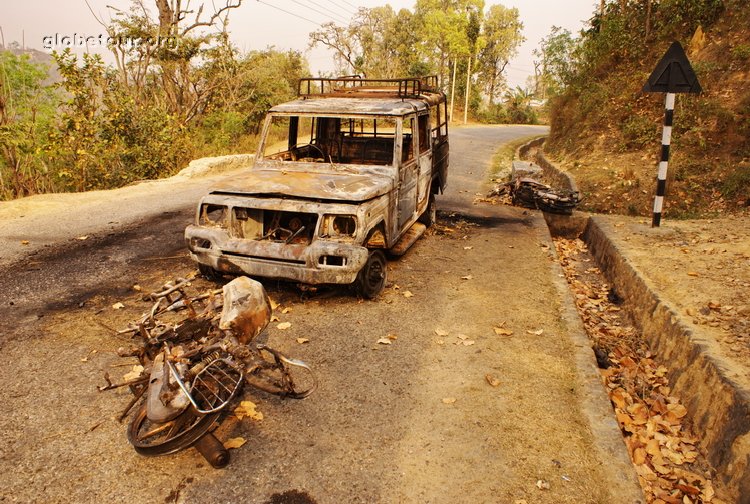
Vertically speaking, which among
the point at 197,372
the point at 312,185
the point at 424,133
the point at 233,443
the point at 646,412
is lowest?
the point at 646,412

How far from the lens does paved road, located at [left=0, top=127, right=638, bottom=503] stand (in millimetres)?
2883

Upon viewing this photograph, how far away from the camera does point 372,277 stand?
539 centimetres

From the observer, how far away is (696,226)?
767 cm

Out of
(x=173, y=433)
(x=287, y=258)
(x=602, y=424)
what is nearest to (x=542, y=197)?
(x=287, y=258)

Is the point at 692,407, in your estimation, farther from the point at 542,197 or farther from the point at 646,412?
the point at 542,197

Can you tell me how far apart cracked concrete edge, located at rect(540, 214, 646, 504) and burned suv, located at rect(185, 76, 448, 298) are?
2.11 metres

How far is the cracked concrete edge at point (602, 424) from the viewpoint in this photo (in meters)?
2.89

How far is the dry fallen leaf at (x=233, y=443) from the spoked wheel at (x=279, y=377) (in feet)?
1.13

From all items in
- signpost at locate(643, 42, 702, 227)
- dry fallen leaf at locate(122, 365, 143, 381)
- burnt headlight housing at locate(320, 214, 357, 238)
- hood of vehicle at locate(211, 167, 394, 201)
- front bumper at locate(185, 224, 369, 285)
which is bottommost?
dry fallen leaf at locate(122, 365, 143, 381)

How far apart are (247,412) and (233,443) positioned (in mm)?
321

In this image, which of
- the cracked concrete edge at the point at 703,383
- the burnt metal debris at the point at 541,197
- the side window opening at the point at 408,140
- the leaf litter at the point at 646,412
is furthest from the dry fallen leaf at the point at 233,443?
the burnt metal debris at the point at 541,197

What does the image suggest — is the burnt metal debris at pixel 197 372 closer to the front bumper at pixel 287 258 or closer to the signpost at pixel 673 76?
the front bumper at pixel 287 258

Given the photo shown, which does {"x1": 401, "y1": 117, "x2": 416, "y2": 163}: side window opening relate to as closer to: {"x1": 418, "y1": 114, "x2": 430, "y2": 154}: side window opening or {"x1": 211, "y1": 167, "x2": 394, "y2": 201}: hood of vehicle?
{"x1": 418, "y1": 114, "x2": 430, "y2": 154}: side window opening

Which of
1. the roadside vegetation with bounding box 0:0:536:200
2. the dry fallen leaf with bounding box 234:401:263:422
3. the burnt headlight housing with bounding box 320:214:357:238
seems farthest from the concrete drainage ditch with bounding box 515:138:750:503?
the roadside vegetation with bounding box 0:0:536:200
